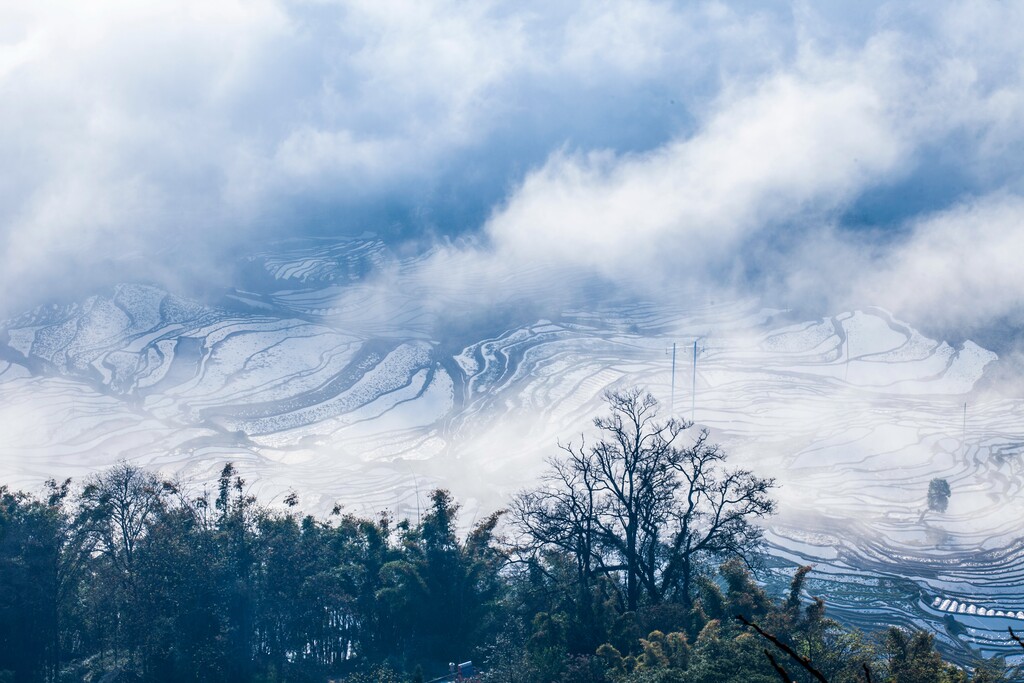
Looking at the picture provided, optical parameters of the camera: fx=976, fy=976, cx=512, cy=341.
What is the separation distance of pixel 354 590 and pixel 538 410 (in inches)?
1266

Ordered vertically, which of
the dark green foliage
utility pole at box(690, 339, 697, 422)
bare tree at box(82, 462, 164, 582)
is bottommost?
the dark green foliage

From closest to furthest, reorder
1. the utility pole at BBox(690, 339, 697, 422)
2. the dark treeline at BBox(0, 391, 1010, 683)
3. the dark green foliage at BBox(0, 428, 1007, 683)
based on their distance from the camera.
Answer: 1. the dark green foliage at BBox(0, 428, 1007, 683)
2. the dark treeline at BBox(0, 391, 1010, 683)
3. the utility pole at BBox(690, 339, 697, 422)

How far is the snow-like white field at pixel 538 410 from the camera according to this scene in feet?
127

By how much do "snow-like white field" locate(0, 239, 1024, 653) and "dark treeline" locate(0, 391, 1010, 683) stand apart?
13565 mm

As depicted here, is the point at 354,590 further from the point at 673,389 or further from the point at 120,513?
the point at 673,389

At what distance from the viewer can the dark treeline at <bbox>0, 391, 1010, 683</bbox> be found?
786 inches

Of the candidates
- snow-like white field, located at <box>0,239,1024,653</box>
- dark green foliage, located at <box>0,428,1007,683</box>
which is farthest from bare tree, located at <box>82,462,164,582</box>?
snow-like white field, located at <box>0,239,1024,653</box>

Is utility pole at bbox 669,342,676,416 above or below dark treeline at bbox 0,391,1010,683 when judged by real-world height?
above

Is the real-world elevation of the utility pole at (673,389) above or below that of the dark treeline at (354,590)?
above

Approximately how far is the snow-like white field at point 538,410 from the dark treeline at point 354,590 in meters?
13.6

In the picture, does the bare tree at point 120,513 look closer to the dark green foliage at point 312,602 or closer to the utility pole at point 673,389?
the dark green foliage at point 312,602

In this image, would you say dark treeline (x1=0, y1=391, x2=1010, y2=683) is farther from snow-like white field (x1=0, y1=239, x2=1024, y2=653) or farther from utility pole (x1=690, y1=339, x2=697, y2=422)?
utility pole (x1=690, y1=339, x2=697, y2=422)

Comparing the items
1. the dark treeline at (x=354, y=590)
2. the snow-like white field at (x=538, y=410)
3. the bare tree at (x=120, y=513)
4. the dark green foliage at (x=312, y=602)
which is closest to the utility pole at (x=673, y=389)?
the snow-like white field at (x=538, y=410)

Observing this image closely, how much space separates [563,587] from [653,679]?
21.2ft
